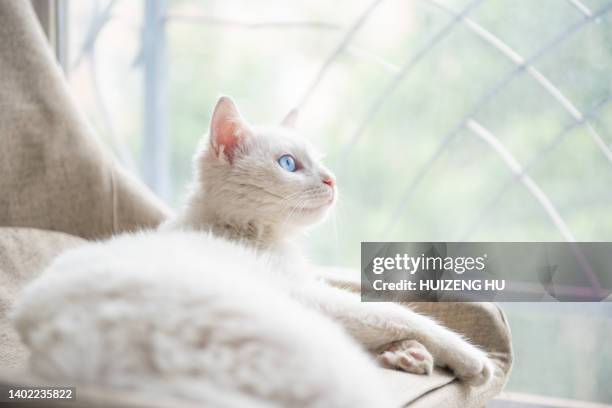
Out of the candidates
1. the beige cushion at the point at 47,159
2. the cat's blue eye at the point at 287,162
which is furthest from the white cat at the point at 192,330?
the beige cushion at the point at 47,159

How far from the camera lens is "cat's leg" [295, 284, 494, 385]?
44.5 inches

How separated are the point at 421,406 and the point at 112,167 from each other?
121cm

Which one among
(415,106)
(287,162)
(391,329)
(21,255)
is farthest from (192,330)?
(415,106)

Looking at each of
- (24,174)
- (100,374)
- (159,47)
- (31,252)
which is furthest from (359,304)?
(159,47)

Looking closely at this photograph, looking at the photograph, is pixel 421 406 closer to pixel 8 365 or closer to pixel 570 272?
pixel 8 365

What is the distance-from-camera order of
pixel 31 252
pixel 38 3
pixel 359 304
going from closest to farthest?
pixel 359 304
pixel 31 252
pixel 38 3

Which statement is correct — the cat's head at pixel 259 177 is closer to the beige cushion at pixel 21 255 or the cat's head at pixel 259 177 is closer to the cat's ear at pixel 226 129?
the cat's ear at pixel 226 129

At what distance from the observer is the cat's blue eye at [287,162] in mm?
1306

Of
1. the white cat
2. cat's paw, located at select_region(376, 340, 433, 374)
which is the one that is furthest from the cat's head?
cat's paw, located at select_region(376, 340, 433, 374)

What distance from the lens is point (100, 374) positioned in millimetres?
702

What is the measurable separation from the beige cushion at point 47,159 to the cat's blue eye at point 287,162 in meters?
0.67

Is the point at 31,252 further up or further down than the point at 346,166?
further down

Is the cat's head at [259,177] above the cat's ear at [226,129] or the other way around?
the other way around

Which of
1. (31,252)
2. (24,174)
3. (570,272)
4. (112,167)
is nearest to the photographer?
(31,252)
